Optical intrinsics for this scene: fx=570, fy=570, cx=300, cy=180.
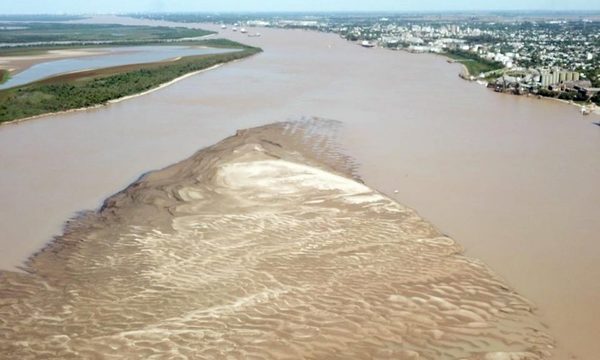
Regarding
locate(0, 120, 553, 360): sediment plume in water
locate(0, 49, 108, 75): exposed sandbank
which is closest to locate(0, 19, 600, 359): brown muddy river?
locate(0, 120, 553, 360): sediment plume in water

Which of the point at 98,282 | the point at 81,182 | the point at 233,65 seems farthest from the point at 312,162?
the point at 233,65

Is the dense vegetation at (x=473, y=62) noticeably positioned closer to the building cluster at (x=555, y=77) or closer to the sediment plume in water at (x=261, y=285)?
the building cluster at (x=555, y=77)

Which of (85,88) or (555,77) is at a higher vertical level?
(555,77)

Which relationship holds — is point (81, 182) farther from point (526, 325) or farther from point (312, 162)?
point (526, 325)

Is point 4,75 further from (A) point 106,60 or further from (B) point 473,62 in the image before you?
(B) point 473,62

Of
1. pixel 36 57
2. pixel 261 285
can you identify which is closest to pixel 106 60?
pixel 36 57

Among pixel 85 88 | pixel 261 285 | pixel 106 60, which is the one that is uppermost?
pixel 106 60

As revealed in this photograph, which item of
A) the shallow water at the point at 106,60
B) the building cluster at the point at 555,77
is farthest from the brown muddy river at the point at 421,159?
the shallow water at the point at 106,60
